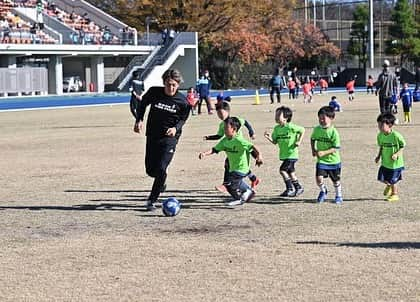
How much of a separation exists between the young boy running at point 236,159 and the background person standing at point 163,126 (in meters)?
0.63

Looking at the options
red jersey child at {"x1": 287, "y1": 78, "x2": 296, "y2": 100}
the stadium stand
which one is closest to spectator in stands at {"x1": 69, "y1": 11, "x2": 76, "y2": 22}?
the stadium stand

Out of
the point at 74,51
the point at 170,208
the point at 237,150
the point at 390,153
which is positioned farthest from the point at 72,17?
the point at 170,208

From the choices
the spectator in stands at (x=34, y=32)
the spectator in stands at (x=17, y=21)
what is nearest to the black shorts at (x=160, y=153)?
the spectator in stands at (x=34, y=32)

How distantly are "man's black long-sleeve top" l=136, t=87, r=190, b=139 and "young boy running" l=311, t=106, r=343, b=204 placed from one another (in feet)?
5.61

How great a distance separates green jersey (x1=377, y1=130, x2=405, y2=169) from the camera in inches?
417

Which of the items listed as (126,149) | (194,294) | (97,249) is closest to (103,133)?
(126,149)

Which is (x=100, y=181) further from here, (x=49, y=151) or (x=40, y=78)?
(x=40, y=78)

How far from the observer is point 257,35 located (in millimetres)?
70312

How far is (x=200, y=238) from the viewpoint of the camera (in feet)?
27.6

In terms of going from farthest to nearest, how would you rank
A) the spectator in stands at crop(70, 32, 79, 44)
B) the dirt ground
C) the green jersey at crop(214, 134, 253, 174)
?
1. the spectator in stands at crop(70, 32, 79, 44)
2. the green jersey at crop(214, 134, 253, 174)
3. the dirt ground

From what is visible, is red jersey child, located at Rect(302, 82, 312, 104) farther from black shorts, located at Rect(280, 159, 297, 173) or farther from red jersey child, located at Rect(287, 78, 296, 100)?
black shorts, located at Rect(280, 159, 297, 173)

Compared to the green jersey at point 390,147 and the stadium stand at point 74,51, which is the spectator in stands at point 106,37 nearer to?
the stadium stand at point 74,51

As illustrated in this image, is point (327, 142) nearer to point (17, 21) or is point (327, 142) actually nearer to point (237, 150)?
point (237, 150)

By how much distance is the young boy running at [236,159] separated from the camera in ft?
34.9
